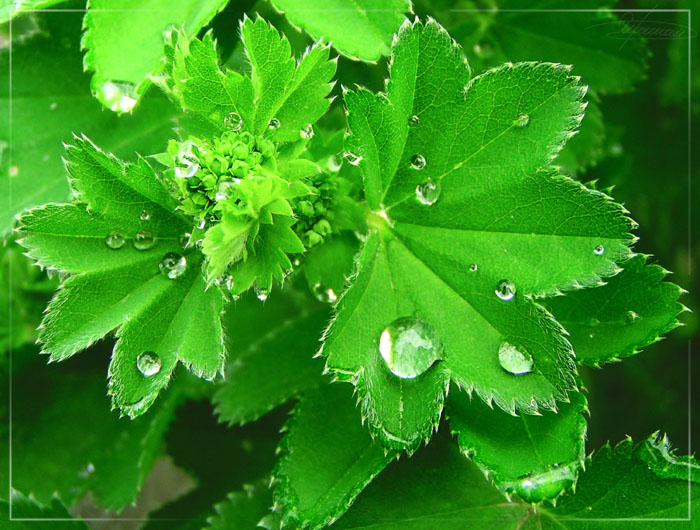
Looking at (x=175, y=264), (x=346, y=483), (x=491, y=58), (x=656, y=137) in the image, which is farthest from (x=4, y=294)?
(x=656, y=137)

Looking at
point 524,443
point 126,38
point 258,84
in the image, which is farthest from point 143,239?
point 524,443

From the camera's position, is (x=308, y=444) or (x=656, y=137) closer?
(x=308, y=444)

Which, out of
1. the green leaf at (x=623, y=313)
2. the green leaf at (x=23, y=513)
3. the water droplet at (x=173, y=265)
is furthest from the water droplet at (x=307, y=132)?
the green leaf at (x=23, y=513)

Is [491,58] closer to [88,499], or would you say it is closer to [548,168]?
[548,168]

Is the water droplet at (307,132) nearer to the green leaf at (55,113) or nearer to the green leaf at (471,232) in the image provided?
the green leaf at (471,232)

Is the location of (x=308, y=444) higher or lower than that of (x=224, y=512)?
higher

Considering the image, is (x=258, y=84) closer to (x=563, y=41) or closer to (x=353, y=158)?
(x=353, y=158)
